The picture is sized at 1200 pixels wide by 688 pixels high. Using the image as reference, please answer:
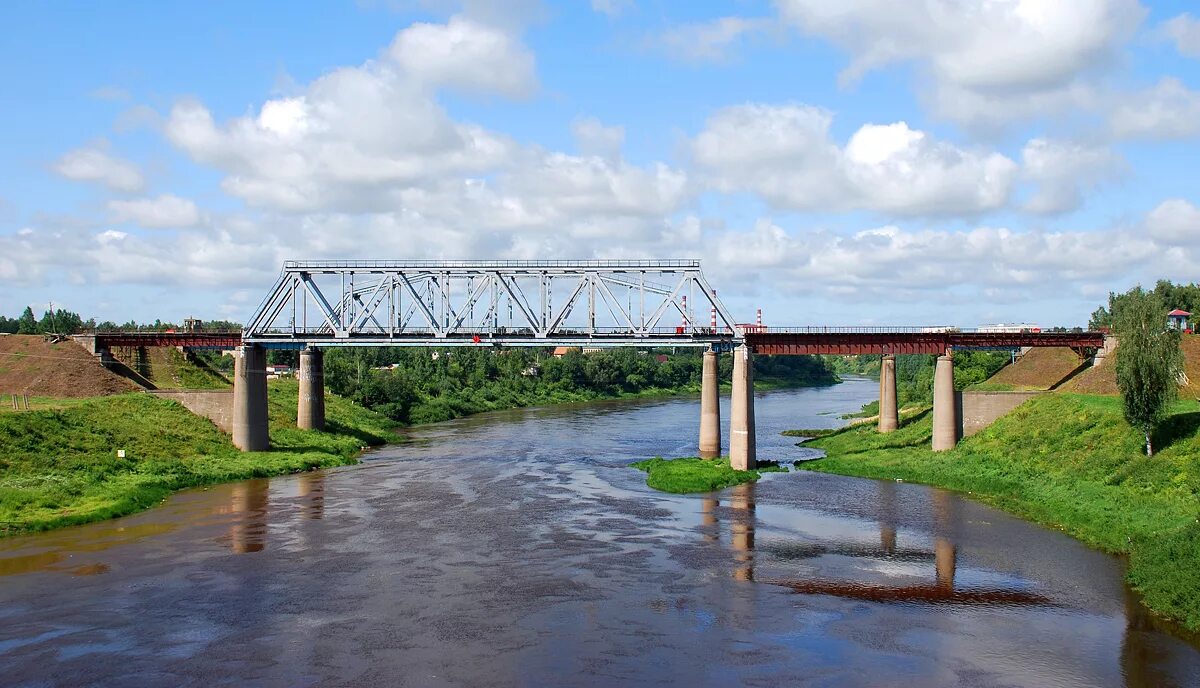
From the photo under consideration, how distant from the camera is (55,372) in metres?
78.3

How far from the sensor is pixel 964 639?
2853 cm

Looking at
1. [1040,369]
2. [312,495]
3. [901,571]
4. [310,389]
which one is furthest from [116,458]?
[1040,369]

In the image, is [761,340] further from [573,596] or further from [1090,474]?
[573,596]

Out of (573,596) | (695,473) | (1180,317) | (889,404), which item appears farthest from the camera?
(1180,317)

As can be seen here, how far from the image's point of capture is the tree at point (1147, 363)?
48250 mm

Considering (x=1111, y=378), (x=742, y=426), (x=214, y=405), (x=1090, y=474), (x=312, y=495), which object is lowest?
(x=312, y=495)

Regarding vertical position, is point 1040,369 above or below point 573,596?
above

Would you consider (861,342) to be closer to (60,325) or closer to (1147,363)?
(1147,363)

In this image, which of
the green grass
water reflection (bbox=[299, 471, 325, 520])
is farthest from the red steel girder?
water reflection (bbox=[299, 471, 325, 520])

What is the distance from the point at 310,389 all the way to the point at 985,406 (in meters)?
55.7

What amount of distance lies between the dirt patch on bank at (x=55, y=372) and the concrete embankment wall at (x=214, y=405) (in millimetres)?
6823

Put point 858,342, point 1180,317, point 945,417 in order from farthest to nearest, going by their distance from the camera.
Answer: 1. point 1180,317
2. point 858,342
3. point 945,417

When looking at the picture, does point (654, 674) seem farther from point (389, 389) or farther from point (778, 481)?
point (389, 389)

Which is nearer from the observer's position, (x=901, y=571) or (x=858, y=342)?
(x=901, y=571)
